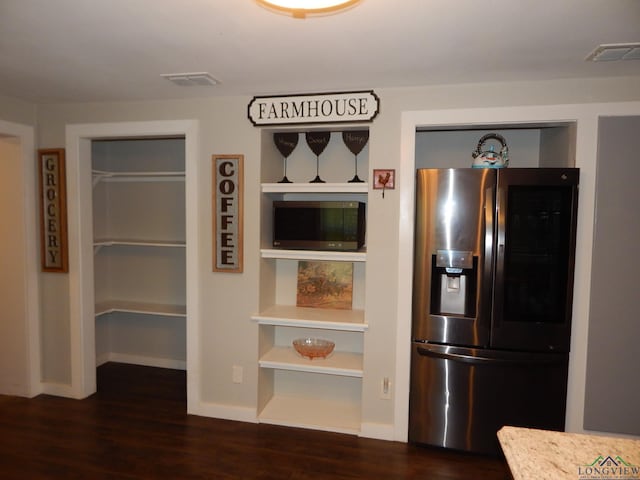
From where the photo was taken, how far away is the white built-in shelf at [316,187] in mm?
2734

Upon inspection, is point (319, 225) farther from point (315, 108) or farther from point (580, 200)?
point (580, 200)

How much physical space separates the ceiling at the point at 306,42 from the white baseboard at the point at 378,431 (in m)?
2.30

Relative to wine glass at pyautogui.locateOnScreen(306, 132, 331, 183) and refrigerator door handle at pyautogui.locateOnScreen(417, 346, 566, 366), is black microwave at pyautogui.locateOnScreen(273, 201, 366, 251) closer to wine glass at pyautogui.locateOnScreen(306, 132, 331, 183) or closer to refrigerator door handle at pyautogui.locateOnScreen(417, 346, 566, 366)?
wine glass at pyautogui.locateOnScreen(306, 132, 331, 183)

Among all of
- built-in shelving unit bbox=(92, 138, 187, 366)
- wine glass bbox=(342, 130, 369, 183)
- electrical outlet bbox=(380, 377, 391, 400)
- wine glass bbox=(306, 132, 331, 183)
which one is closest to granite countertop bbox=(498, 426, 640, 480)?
electrical outlet bbox=(380, 377, 391, 400)

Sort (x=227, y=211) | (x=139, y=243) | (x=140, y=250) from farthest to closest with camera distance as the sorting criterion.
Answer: (x=140, y=250) → (x=139, y=243) → (x=227, y=211)

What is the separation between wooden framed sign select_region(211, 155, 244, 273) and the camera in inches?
113

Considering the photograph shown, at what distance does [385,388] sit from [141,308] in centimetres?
235

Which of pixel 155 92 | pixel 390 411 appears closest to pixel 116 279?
pixel 155 92

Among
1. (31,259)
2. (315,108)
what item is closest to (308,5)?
(315,108)

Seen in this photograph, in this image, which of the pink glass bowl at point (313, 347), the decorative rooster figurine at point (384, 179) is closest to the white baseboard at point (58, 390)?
the pink glass bowl at point (313, 347)

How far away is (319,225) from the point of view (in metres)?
2.81

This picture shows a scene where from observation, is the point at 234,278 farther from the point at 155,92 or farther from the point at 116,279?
the point at 116,279

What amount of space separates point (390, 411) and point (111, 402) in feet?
7.37

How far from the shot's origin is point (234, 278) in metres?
2.95
